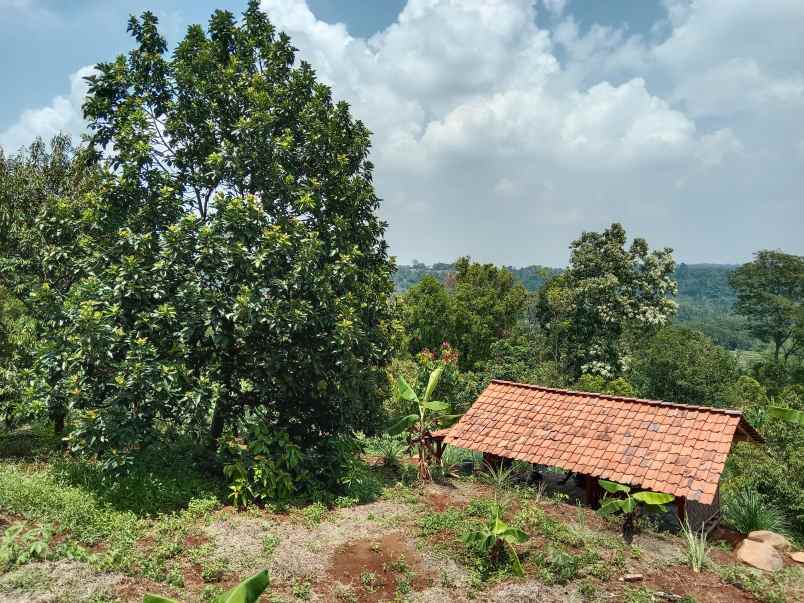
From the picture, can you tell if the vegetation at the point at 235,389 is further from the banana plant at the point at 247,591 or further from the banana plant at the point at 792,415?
the banana plant at the point at 247,591

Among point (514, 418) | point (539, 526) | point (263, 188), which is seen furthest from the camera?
point (514, 418)

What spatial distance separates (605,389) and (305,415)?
54.6 feet

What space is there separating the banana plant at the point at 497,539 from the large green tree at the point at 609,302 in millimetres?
21631

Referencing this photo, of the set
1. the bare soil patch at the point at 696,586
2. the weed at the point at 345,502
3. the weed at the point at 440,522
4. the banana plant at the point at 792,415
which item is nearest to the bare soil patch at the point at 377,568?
the weed at the point at 440,522

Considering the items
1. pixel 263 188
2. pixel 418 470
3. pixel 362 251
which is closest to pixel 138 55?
pixel 263 188

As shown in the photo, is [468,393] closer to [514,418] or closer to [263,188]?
[514,418]

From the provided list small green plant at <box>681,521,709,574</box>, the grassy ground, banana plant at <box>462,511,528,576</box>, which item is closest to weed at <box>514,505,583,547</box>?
the grassy ground

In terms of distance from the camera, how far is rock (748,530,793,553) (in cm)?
1162

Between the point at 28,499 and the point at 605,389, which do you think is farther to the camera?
the point at 605,389

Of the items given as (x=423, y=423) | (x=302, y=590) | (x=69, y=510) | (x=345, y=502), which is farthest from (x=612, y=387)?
(x=69, y=510)

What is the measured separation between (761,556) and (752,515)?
90.4 inches

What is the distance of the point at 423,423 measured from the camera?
49.8 feet

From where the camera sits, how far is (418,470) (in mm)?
15531

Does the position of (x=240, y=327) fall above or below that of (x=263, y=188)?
below
